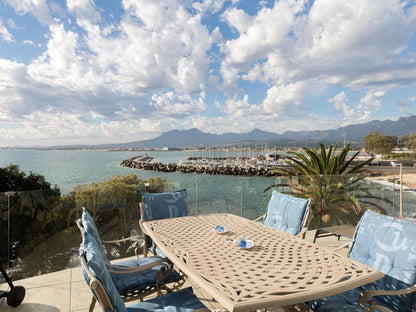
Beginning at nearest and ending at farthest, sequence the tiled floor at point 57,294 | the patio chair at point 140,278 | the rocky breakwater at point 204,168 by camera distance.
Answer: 1. the patio chair at point 140,278
2. the tiled floor at point 57,294
3. the rocky breakwater at point 204,168

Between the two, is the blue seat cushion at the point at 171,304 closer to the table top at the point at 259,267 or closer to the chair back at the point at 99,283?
the table top at the point at 259,267

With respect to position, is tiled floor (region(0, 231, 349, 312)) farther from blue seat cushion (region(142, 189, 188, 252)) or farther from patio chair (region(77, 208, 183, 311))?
blue seat cushion (region(142, 189, 188, 252))

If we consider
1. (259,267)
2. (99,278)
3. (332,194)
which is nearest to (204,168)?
(332,194)

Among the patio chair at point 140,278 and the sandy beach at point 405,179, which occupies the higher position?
the sandy beach at point 405,179

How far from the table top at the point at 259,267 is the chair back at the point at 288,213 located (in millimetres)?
381

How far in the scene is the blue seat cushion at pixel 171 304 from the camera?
5.04ft

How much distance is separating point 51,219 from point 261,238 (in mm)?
2917

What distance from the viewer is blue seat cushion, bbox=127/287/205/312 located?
1537 millimetres

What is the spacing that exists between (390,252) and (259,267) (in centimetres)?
93

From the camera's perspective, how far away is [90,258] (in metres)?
1.12

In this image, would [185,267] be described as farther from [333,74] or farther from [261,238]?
[333,74]

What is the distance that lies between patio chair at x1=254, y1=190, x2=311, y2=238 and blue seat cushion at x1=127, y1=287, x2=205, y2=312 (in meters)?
1.22

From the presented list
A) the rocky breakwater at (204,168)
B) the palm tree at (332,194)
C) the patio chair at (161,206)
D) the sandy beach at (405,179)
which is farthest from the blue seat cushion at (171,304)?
the rocky breakwater at (204,168)

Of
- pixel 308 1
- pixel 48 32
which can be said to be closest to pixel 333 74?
pixel 308 1
